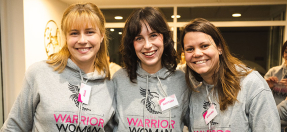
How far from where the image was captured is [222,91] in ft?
4.71

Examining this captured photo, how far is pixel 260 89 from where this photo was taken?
4.35 ft

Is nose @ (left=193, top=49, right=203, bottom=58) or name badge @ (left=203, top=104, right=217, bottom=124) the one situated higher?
nose @ (left=193, top=49, right=203, bottom=58)

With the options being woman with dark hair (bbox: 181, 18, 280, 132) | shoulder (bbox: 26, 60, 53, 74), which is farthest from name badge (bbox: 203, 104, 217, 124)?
shoulder (bbox: 26, 60, 53, 74)

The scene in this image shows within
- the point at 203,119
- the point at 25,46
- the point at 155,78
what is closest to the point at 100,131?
the point at 155,78

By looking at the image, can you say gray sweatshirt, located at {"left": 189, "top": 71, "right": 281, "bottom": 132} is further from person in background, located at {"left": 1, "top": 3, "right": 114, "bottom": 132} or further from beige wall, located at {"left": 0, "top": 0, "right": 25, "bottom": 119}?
beige wall, located at {"left": 0, "top": 0, "right": 25, "bottom": 119}

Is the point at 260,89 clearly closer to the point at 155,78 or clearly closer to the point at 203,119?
the point at 203,119

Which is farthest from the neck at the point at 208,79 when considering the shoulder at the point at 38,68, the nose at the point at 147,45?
the shoulder at the point at 38,68

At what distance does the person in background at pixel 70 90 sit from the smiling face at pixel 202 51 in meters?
0.63

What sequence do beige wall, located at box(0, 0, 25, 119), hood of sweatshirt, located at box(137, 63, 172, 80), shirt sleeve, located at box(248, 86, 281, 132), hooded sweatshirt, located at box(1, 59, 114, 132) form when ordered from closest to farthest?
shirt sleeve, located at box(248, 86, 281, 132) → hooded sweatshirt, located at box(1, 59, 114, 132) → hood of sweatshirt, located at box(137, 63, 172, 80) → beige wall, located at box(0, 0, 25, 119)

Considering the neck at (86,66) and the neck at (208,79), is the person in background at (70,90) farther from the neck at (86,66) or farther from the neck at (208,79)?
the neck at (208,79)

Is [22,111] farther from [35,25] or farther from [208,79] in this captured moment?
[35,25]

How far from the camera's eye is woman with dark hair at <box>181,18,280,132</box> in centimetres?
131

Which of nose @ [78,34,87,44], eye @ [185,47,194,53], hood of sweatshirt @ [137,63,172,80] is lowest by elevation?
hood of sweatshirt @ [137,63,172,80]

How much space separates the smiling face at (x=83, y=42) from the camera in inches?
57.4
